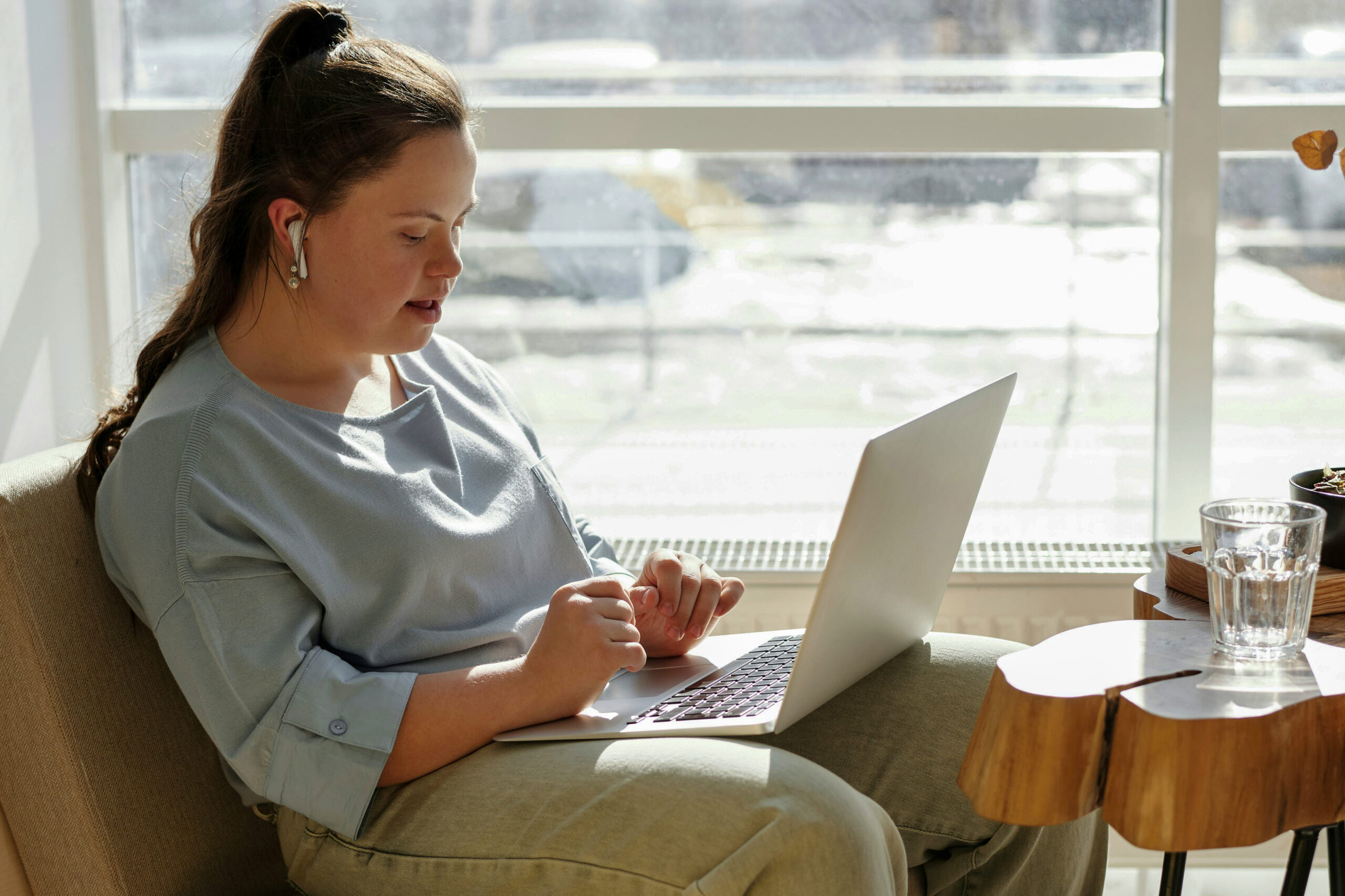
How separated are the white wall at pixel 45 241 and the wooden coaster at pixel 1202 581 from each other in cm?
145

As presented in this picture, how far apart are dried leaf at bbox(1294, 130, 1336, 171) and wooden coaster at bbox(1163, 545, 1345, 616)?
1.26ft

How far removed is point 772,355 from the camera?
78.5 inches

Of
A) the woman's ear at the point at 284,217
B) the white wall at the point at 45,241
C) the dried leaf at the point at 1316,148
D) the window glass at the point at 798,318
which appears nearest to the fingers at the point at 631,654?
the woman's ear at the point at 284,217


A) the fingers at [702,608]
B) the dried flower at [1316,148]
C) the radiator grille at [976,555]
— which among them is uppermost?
the dried flower at [1316,148]

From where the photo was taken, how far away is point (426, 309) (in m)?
1.17

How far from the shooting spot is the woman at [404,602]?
2.99ft

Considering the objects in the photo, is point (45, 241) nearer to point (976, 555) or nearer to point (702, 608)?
point (702, 608)

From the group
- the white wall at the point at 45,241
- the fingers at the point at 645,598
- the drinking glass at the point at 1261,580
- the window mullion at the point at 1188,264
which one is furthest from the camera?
the window mullion at the point at 1188,264

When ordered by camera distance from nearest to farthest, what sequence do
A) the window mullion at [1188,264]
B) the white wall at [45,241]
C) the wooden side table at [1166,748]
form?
1. the wooden side table at [1166,748]
2. the white wall at [45,241]
3. the window mullion at [1188,264]

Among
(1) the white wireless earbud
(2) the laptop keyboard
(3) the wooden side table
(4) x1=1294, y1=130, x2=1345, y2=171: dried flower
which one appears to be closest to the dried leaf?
(4) x1=1294, y1=130, x2=1345, y2=171: dried flower

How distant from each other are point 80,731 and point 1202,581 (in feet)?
3.27

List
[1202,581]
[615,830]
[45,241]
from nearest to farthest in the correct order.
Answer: [615,830], [1202,581], [45,241]

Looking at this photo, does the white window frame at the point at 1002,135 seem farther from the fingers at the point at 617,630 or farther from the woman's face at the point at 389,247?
the fingers at the point at 617,630

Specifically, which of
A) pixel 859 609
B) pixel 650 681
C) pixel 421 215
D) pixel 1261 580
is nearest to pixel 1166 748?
pixel 1261 580
